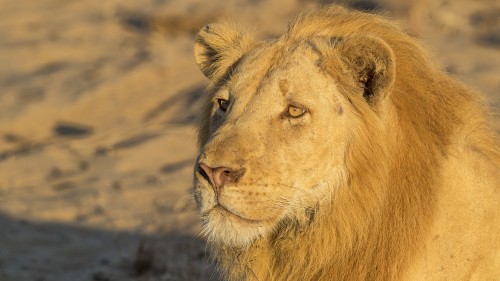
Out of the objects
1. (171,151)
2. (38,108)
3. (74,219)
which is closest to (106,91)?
(38,108)

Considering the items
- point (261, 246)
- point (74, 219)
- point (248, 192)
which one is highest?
point (248, 192)

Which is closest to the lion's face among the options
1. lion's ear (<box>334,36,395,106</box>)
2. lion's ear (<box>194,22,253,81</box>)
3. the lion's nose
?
the lion's nose

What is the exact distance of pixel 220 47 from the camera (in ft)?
15.0

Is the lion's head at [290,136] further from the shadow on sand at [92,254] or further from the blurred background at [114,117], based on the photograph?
the shadow on sand at [92,254]

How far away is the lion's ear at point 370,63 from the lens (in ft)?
12.6

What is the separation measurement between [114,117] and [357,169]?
685 centimetres

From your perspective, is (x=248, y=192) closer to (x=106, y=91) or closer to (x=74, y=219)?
(x=74, y=219)

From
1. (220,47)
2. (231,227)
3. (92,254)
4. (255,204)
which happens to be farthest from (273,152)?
(92,254)

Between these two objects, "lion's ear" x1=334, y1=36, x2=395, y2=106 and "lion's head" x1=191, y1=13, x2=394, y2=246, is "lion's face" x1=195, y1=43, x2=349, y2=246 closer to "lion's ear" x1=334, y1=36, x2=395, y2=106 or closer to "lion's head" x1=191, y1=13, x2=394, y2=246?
"lion's head" x1=191, y1=13, x2=394, y2=246

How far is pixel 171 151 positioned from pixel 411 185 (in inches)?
210

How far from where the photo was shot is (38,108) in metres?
10.9

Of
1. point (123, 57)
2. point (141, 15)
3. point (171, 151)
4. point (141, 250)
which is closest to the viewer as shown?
point (141, 250)

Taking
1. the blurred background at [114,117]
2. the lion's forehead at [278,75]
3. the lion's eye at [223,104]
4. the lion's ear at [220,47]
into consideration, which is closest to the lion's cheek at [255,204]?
the lion's forehead at [278,75]

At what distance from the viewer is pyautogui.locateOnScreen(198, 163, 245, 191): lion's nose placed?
3775 mm
